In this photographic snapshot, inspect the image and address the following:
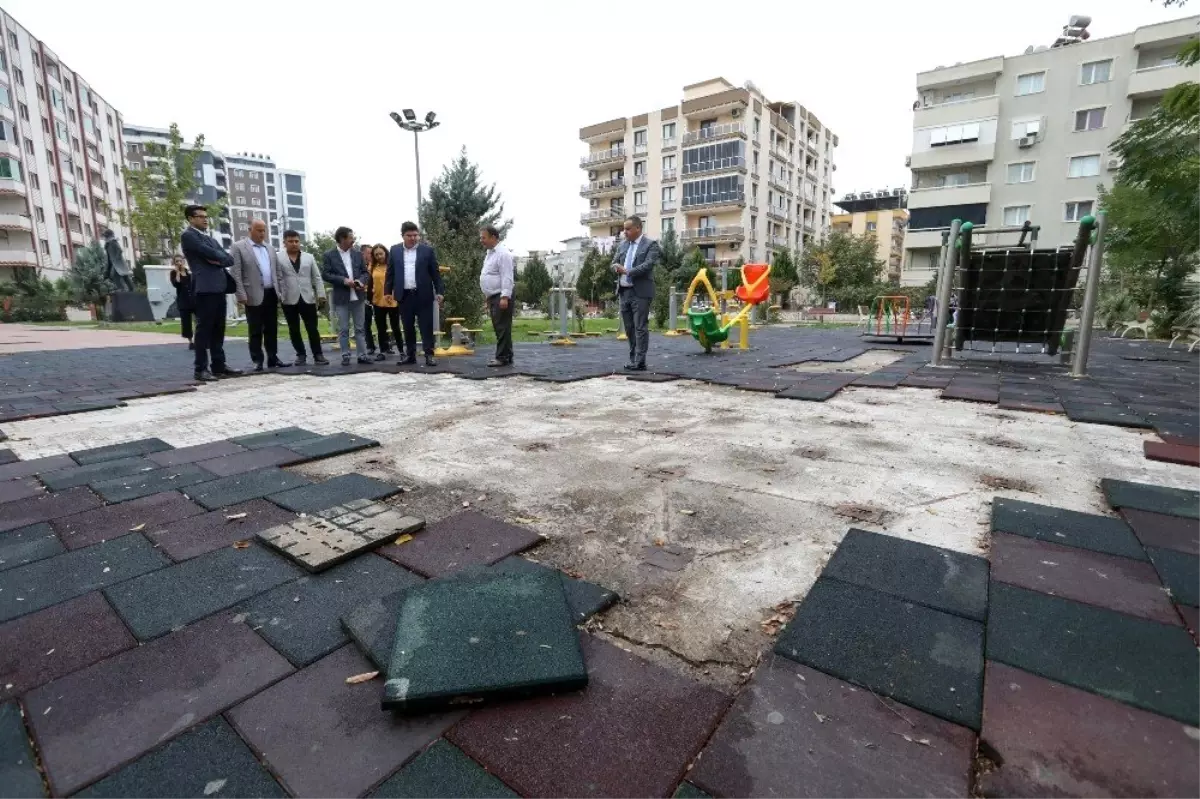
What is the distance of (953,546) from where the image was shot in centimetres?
196

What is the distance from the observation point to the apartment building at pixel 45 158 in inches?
1494

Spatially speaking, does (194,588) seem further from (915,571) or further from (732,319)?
(732,319)

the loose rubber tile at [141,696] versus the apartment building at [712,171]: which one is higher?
the apartment building at [712,171]

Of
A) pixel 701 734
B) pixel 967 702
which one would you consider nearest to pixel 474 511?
pixel 701 734

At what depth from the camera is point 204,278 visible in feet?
19.9

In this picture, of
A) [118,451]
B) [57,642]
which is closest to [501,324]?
[118,451]

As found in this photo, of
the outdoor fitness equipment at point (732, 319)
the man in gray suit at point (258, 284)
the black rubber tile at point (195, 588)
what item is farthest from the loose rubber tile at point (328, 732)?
the outdoor fitness equipment at point (732, 319)

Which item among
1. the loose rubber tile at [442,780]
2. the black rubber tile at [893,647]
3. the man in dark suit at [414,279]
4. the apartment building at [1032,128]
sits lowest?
the loose rubber tile at [442,780]

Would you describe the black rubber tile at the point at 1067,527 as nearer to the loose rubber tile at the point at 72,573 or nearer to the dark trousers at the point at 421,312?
the loose rubber tile at the point at 72,573

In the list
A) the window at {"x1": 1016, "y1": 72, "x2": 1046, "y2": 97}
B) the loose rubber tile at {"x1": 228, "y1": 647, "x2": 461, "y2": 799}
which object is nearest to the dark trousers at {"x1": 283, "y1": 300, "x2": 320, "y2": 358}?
the loose rubber tile at {"x1": 228, "y1": 647, "x2": 461, "y2": 799}

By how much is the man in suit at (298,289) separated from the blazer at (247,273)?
306 mm

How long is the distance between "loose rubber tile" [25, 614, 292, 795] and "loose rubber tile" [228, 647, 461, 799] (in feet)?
0.26

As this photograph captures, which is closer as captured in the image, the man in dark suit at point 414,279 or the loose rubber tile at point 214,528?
the loose rubber tile at point 214,528

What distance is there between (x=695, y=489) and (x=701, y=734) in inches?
59.2
